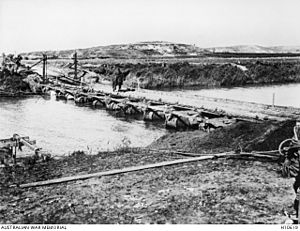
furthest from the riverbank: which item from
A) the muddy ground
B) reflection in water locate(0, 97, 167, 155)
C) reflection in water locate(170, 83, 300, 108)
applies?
the muddy ground

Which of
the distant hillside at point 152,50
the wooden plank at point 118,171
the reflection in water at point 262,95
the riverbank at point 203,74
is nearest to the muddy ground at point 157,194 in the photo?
the wooden plank at point 118,171

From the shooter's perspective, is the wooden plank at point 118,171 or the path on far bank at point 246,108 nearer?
the wooden plank at point 118,171

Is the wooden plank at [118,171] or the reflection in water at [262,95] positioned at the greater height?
the wooden plank at [118,171]

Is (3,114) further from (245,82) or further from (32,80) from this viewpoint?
(245,82)

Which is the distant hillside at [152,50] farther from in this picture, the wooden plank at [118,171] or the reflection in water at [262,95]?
the wooden plank at [118,171]

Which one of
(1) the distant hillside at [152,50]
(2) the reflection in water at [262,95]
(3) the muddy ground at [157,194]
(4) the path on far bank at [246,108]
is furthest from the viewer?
(1) the distant hillside at [152,50]

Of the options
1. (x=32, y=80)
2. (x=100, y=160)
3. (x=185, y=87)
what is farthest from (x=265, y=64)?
(x=100, y=160)

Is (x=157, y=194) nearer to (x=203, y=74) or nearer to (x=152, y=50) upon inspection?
(x=203, y=74)
